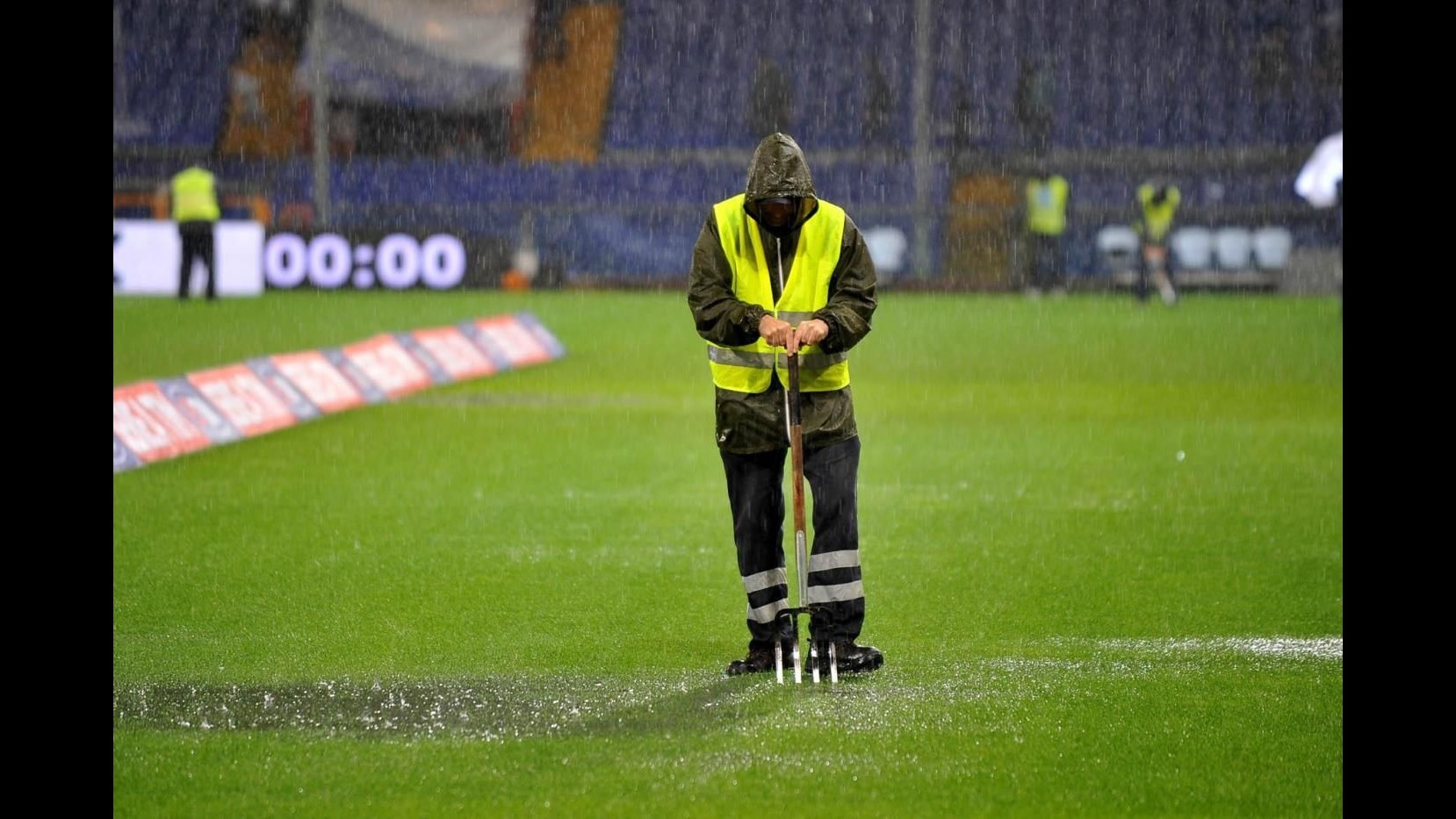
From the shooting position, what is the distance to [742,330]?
23.2 ft

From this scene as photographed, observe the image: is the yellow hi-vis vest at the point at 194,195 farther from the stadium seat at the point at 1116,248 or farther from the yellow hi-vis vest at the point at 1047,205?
the stadium seat at the point at 1116,248

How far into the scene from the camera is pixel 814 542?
7367 millimetres

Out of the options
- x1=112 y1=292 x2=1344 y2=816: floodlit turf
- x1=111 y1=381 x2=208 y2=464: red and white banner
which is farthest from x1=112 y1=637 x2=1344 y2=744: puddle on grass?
x1=111 y1=381 x2=208 y2=464: red and white banner

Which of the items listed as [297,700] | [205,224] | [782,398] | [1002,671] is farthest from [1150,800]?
[205,224]

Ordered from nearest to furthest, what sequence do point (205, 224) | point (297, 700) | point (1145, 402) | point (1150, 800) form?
point (1150, 800)
point (297, 700)
point (1145, 402)
point (205, 224)

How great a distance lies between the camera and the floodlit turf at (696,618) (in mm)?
6020

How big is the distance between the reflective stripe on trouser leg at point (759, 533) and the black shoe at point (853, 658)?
26cm

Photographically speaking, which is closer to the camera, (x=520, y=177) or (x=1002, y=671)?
(x=1002, y=671)

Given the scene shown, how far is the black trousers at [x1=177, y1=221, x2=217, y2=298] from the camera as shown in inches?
1161

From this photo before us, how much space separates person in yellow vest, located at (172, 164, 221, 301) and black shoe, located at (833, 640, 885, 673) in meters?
22.7

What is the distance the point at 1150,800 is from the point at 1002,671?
1681 millimetres

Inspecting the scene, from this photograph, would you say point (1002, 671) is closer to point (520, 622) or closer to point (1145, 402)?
point (520, 622)

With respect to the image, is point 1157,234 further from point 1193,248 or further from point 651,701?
point 651,701

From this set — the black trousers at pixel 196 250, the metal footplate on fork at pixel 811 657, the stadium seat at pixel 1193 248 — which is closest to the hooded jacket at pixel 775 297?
the metal footplate on fork at pixel 811 657
